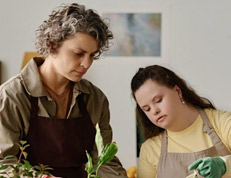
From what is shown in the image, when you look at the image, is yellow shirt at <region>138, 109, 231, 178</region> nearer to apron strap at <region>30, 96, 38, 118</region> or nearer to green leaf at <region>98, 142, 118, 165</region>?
apron strap at <region>30, 96, 38, 118</region>

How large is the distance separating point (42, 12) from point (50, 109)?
165 cm

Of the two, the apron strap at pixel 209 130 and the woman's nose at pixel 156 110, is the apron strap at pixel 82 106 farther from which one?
the apron strap at pixel 209 130

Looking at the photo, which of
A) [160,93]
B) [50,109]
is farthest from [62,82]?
[160,93]

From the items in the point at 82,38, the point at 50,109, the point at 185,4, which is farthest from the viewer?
the point at 185,4

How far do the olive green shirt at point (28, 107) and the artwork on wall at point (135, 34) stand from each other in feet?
4.55

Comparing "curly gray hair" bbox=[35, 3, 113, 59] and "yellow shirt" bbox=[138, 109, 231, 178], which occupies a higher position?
"curly gray hair" bbox=[35, 3, 113, 59]

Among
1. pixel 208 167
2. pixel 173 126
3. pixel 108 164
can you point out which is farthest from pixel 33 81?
pixel 208 167

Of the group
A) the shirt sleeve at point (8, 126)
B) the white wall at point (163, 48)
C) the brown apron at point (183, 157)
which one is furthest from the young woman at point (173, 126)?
the white wall at point (163, 48)

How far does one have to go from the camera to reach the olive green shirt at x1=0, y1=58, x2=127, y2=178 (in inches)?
57.3

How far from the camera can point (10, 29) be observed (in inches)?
119

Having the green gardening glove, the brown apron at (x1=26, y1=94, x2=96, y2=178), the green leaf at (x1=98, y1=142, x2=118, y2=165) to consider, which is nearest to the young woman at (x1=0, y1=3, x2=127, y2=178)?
the brown apron at (x1=26, y1=94, x2=96, y2=178)

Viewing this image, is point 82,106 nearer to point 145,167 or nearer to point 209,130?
point 145,167

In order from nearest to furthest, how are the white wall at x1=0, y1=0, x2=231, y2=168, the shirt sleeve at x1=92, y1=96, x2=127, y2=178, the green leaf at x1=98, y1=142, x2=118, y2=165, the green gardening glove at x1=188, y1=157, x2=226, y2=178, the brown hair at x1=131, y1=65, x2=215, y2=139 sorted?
the green leaf at x1=98, y1=142, x2=118, y2=165 < the green gardening glove at x1=188, y1=157, x2=226, y2=178 < the shirt sleeve at x1=92, y1=96, x2=127, y2=178 < the brown hair at x1=131, y1=65, x2=215, y2=139 < the white wall at x1=0, y1=0, x2=231, y2=168

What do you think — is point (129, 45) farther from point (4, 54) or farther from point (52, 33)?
point (52, 33)
